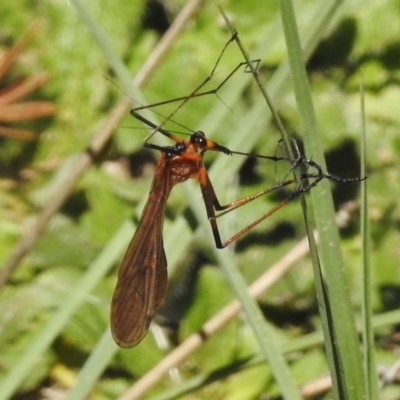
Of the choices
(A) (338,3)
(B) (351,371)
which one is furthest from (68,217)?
(B) (351,371)

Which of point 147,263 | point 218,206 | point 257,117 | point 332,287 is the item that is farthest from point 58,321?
point 332,287

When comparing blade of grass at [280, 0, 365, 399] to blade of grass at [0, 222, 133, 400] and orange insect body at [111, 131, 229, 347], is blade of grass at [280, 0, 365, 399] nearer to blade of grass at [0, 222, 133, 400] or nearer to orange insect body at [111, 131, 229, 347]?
orange insect body at [111, 131, 229, 347]

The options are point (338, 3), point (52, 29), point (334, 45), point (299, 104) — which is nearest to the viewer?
point (299, 104)

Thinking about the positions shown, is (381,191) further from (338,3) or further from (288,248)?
(338,3)

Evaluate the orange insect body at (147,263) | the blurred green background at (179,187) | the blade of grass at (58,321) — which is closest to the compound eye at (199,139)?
the orange insect body at (147,263)

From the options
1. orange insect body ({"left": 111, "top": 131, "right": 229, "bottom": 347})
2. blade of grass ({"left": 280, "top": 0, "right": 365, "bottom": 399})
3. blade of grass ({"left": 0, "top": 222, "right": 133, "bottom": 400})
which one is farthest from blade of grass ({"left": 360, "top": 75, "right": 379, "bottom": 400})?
blade of grass ({"left": 0, "top": 222, "right": 133, "bottom": 400})

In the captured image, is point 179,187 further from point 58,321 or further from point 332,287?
point 332,287

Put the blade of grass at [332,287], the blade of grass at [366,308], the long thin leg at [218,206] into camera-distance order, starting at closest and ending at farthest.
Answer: the blade of grass at [332,287]
the blade of grass at [366,308]
the long thin leg at [218,206]

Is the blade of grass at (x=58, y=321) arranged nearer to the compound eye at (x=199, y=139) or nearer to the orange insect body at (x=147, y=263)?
the orange insect body at (x=147, y=263)
